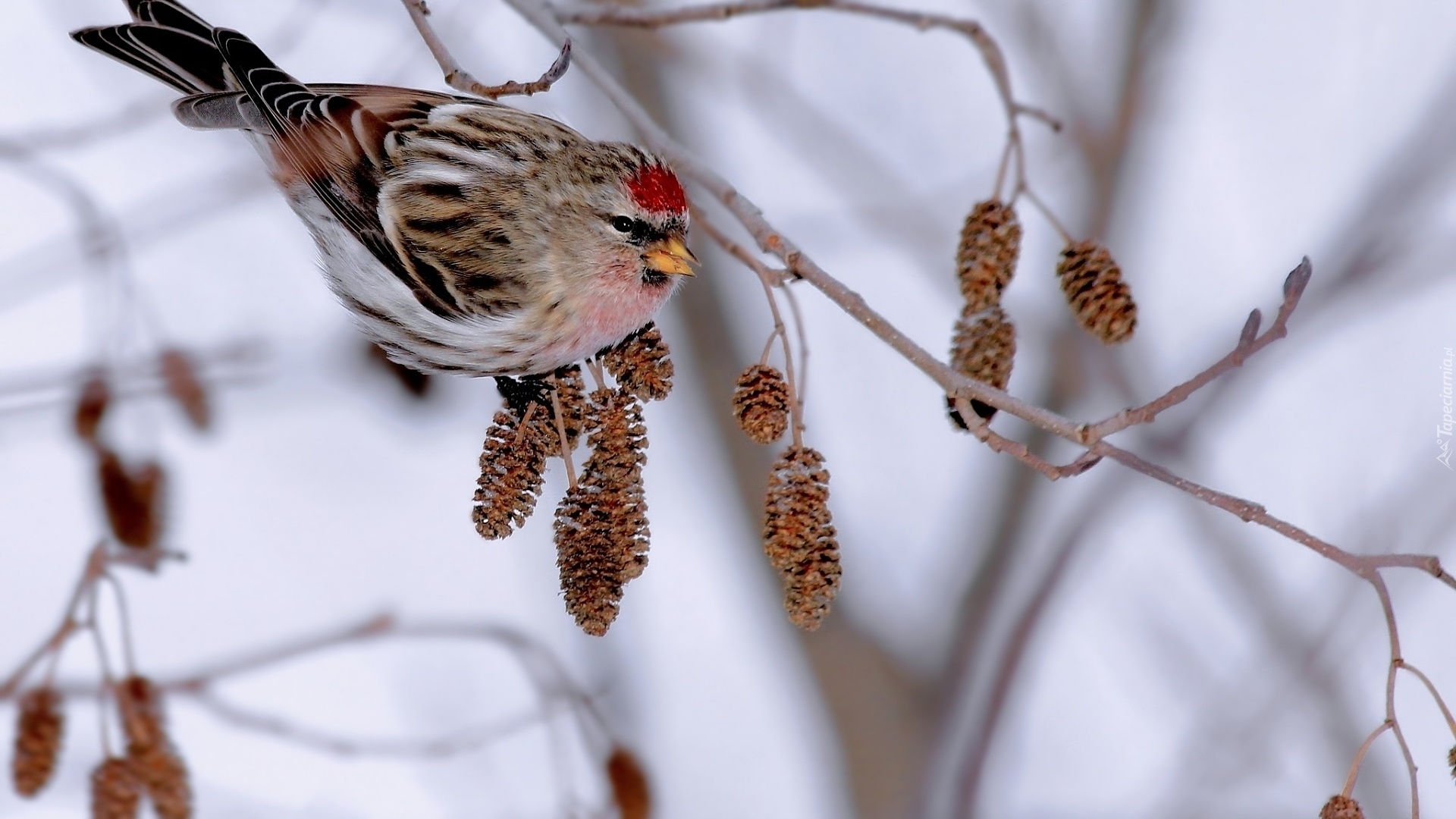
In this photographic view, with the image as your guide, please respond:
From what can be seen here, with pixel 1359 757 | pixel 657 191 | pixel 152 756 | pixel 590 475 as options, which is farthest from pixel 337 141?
pixel 1359 757

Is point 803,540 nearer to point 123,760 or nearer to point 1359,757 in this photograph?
point 1359,757

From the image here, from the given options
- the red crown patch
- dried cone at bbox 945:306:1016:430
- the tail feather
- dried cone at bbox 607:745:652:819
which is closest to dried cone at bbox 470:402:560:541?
the red crown patch

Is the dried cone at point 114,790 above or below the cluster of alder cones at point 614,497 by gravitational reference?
below

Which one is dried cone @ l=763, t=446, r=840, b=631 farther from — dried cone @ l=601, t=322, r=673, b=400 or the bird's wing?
the bird's wing

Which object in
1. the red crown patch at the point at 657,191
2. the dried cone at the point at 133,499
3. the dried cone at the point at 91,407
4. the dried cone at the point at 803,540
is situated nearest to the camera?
the dried cone at the point at 803,540

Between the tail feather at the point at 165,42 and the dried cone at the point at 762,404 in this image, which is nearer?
the dried cone at the point at 762,404

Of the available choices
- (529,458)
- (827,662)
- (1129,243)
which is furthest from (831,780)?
(529,458)

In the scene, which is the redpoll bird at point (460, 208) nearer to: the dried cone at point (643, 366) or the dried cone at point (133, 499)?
the dried cone at point (643, 366)

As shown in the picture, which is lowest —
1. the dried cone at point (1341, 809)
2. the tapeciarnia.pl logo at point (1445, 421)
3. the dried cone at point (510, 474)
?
the dried cone at point (1341, 809)

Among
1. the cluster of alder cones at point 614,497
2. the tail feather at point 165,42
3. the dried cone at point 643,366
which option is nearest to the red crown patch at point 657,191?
the dried cone at point 643,366
